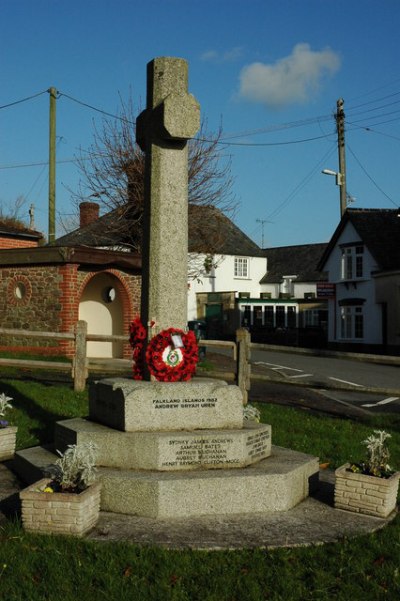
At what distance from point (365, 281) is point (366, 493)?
30.6 m

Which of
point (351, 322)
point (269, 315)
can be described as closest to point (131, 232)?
point (351, 322)

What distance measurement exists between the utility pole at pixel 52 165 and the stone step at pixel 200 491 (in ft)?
63.3

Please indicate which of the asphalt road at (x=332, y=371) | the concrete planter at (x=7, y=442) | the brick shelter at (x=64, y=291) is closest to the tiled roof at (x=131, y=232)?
the brick shelter at (x=64, y=291)

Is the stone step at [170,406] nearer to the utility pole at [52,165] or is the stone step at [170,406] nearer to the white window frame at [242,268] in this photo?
the utility pole at [52,165]

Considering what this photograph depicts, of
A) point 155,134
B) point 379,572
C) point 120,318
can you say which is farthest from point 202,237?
point 379,572

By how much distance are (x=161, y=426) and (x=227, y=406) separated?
74 centimetres

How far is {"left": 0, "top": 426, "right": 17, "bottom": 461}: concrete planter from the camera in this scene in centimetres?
774

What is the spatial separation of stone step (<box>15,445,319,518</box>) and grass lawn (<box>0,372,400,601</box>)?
791mm

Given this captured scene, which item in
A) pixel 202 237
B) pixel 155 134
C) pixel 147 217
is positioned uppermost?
pixel 202 237

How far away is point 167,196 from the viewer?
711 cm

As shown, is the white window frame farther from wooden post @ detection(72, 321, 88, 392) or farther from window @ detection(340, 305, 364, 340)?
wooden post @ detection(72, 321, 88, 392)

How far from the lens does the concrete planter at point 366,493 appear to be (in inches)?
228

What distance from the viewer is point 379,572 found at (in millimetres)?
4574

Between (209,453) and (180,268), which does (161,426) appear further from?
(180,268)
